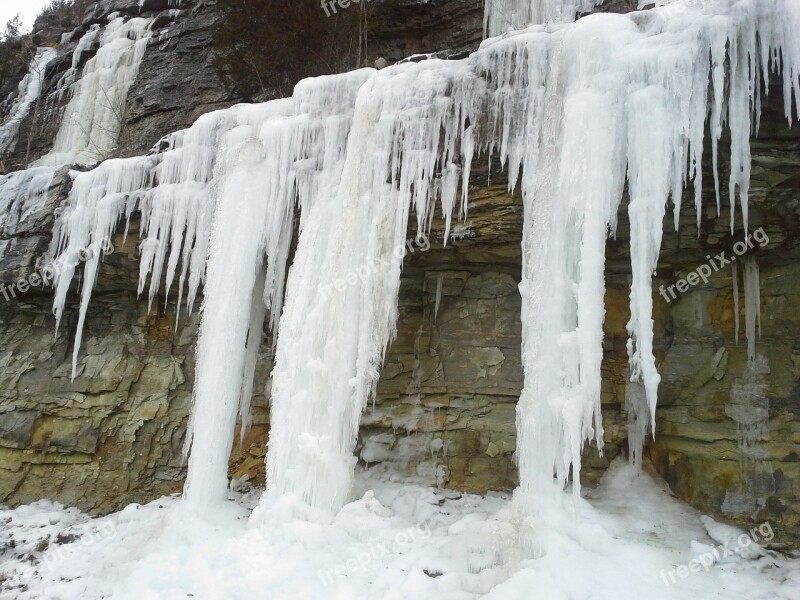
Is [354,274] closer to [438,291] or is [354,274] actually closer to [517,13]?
→ [438,291]

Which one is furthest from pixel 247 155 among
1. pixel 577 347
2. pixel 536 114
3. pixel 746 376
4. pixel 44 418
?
pixel 746 376

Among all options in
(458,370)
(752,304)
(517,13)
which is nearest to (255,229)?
(458,370)

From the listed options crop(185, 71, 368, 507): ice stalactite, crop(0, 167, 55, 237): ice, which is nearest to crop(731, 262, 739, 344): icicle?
crop(185, 71, 368, 507): ice stalactite

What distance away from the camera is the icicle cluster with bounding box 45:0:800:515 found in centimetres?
455

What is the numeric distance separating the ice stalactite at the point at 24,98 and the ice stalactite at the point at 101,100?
120cm

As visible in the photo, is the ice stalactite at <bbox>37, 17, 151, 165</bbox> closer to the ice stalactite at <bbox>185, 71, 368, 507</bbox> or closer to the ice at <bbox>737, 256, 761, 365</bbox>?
the ice stalactite at <bbox>185, 71, 368, 507</bbox>

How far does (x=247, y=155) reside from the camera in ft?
22.0

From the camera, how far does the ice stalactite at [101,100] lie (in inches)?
505

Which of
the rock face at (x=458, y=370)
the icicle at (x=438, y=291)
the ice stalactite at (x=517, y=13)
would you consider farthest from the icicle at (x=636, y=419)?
the ice stalactite at (x=517, y=13)

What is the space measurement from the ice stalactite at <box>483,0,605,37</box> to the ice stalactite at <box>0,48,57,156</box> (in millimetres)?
11444

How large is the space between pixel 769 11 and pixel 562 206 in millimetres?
2010

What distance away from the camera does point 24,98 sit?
14539mm

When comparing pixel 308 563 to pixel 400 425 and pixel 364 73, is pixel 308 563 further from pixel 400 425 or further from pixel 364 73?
pixel 364 73

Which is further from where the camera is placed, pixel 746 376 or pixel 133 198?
pixel 133 198
